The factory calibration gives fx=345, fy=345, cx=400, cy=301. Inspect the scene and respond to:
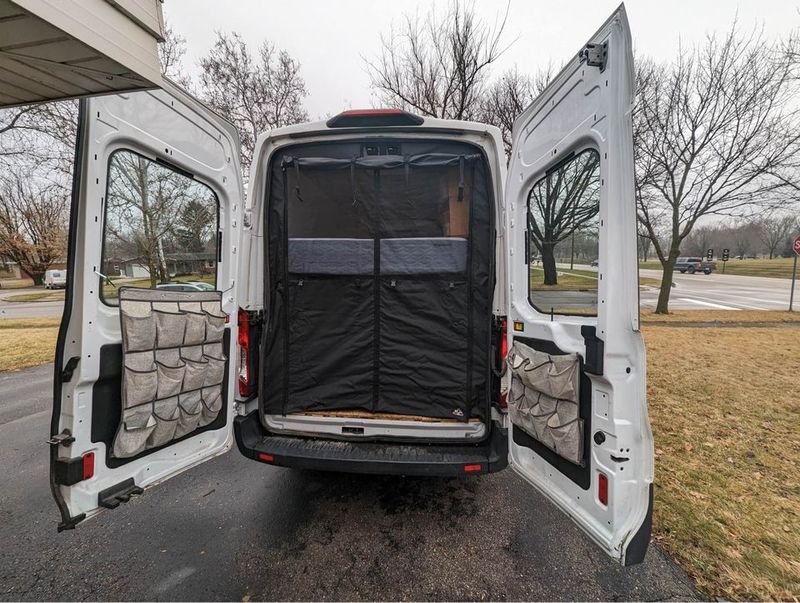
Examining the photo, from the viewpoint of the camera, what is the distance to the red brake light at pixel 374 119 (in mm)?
2088

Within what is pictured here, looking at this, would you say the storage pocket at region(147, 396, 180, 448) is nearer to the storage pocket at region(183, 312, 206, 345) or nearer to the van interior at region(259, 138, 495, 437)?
the storage pocket at region(183, 312, 206, 345)

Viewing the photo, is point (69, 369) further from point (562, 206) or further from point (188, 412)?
point (562, 206)

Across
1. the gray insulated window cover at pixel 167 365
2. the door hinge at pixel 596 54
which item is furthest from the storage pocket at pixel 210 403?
the door hinge at pixel 596 54

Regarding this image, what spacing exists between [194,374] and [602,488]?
2217 mm

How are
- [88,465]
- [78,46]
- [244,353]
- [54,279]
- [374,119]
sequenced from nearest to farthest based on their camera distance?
[78,46]
[88,465]
[374,119]
[244,353]
[54,279]

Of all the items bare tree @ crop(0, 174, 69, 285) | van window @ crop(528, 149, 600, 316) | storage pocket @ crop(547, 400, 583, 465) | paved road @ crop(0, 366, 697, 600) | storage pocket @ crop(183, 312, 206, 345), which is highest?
bare tree @ crop(0, 174, 69, 285)

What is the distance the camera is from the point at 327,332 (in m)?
2.48

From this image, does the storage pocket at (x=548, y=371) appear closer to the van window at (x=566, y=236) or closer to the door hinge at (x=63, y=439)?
the van window at (x=566, y=236)

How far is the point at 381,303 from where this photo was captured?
2436 mm

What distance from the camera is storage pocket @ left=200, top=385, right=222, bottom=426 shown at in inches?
85.0

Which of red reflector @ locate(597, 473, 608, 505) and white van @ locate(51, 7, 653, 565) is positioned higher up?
white van @ locate(51, 7, 653, 565)

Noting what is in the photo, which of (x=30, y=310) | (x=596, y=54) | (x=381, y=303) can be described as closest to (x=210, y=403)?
(x=381, y=303)

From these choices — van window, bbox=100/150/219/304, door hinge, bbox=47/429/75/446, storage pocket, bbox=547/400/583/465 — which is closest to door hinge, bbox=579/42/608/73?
storage pocket, bbox=547/400/583/465

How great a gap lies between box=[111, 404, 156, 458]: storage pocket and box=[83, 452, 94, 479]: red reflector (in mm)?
91
